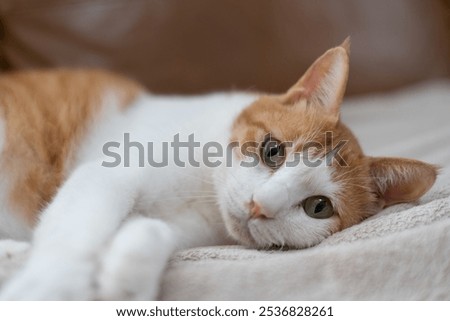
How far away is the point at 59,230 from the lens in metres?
0.90

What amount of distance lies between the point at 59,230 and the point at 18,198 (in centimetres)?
26

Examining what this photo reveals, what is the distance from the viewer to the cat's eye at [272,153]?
1.03 m

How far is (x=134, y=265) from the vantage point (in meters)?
0.81

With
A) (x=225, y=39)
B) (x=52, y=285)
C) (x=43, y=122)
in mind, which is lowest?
(x=52, y=285)

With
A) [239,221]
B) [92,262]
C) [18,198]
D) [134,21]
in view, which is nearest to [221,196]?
[239,221]

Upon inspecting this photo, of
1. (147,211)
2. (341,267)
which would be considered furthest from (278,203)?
(147,211)

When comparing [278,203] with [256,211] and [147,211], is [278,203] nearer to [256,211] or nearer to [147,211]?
[256,211]

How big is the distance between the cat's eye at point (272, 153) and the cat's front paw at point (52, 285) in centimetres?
39

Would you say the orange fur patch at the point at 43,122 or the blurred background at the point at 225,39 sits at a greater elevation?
the blurred background at the point at 225,39

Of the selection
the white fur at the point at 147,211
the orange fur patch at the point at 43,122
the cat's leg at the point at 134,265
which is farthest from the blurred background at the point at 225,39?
the cat's leg at the point at 134,265

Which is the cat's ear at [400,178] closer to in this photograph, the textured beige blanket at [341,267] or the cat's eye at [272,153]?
the textured beige blanket at [341,267]

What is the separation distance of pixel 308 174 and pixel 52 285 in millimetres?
480

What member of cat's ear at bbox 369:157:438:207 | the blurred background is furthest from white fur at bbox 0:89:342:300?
the blurred background

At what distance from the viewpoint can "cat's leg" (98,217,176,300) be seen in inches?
31.6
